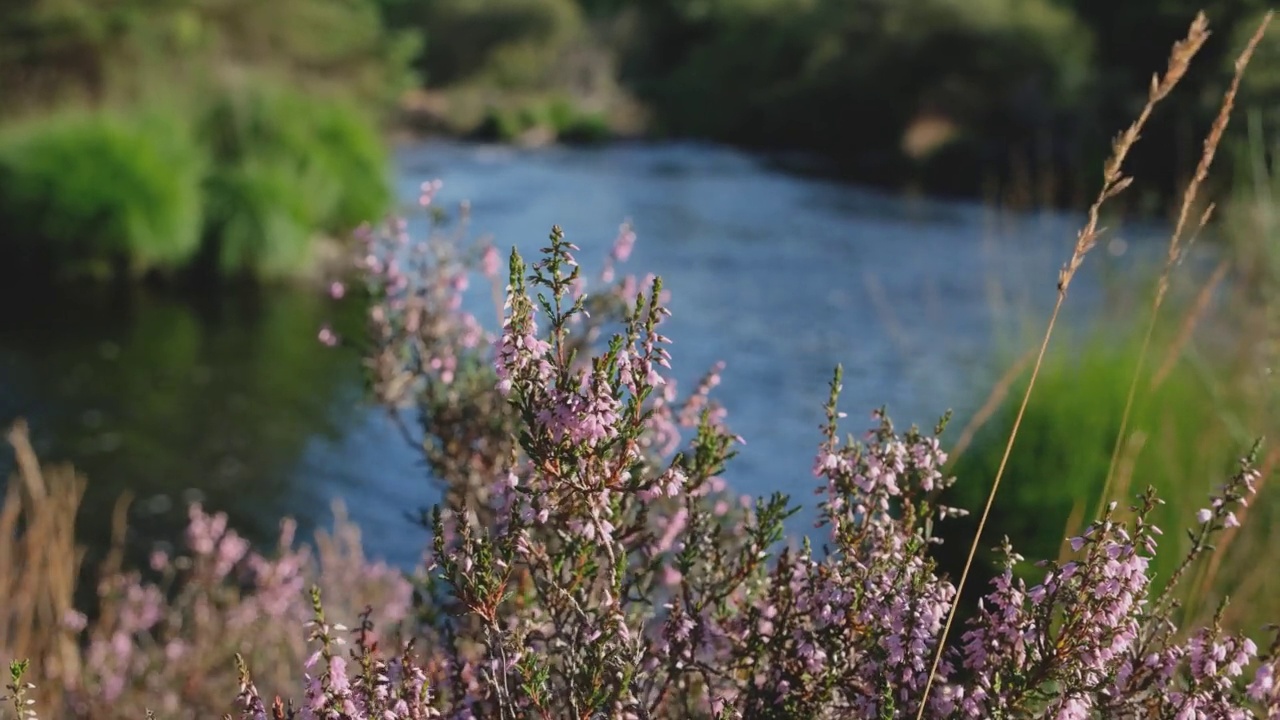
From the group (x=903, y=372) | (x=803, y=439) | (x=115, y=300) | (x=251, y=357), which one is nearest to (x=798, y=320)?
(x=903, y=372)

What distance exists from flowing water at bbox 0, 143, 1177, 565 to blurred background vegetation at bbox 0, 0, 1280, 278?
1077 millimetres

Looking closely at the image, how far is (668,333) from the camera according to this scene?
11.6m

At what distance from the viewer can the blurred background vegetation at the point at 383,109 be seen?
14258 mm

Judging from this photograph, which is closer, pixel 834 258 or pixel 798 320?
pixel 798 320

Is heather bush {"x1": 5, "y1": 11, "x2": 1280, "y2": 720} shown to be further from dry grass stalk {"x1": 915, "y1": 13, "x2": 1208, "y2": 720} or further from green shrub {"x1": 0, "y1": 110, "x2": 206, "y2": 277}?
green shrub {"x1": 0, "y1": 110, "x2": 206, "y2": 277}

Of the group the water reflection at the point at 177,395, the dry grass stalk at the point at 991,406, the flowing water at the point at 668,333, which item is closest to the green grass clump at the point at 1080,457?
the dry grass stalk at the point at 991,406

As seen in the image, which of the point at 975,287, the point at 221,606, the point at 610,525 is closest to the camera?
the point at 610,525

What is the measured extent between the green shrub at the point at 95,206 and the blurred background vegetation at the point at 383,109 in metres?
0.03

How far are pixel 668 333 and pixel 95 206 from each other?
7017 mm

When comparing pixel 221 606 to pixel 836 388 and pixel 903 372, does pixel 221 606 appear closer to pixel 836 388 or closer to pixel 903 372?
pixel 836 388

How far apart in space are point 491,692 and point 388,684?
225mm

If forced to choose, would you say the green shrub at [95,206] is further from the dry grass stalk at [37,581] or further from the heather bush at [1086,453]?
the heather bush at [1086,453]

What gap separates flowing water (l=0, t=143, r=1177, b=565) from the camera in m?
8.41

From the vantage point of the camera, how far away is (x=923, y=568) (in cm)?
175
